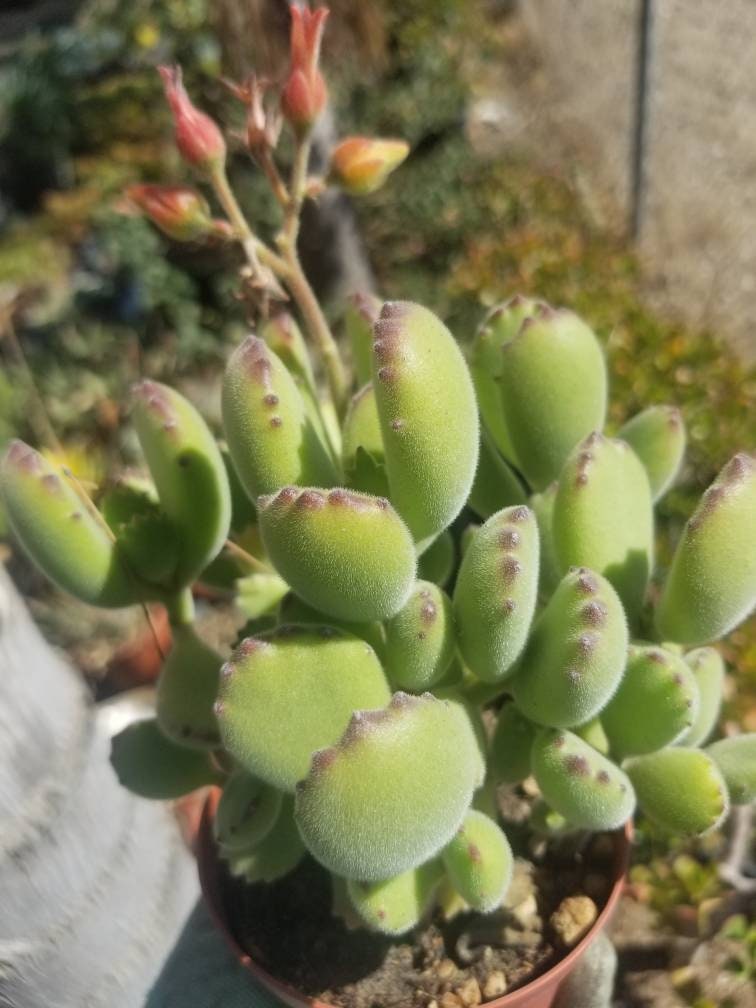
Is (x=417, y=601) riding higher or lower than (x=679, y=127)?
higher

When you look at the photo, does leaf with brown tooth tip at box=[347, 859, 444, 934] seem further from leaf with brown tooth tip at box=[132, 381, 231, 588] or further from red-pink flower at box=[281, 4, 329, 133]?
red-pink flower at box=[281, 4, 329, 133]

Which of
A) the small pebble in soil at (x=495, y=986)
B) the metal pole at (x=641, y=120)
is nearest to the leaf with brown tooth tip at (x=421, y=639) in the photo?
the small pebble in soil at (x=495, y=986)

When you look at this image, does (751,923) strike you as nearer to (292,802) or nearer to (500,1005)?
(500,1005)

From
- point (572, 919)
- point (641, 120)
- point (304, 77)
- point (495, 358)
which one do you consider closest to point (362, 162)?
Answer: point (304, 77)

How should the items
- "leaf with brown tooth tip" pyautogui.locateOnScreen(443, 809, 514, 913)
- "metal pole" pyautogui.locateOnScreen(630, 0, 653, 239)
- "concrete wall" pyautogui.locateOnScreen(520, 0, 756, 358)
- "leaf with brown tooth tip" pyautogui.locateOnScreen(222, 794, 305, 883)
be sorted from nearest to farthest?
"leaf with brown tooth tip" pyautogui.locateOnScreen(443, 809, 514, 913) < "leaf with brown tooth tip" pyautogui.locateOnScreen(222, 794, 305, 883) < "metal pole" pyautogui.locateOnScreen(630, 0, 653, 239) < "concrete wall" pyautogui.locateOnScreen(520, 0, 756, 358)

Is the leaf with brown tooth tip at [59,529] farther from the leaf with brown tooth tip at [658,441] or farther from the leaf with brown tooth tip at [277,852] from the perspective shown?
the leaf with brown tooth tip at [658,441]

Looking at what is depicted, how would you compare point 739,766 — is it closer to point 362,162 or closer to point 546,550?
point 546,550

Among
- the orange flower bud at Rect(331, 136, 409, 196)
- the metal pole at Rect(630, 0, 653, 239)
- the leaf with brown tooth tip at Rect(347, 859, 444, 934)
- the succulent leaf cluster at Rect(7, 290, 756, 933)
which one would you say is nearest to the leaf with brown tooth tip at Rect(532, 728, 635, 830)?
the succulent leaf cluster at Rect(7, 290, 756, 933)
